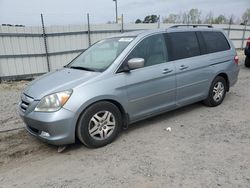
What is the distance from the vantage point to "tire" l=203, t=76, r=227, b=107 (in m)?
5.33

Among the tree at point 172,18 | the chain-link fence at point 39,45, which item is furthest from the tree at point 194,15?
the chain-link fence at point 39,45

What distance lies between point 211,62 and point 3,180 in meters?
4.29

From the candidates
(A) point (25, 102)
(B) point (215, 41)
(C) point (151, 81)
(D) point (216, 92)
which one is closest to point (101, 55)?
(C) point (151, 81)

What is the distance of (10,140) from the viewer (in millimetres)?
4109

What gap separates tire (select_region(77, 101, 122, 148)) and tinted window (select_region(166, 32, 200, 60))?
63.7 inches

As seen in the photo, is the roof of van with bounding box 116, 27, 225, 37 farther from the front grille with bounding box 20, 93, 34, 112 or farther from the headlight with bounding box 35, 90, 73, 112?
the front grille with bounding box 20, 93, 34, 112

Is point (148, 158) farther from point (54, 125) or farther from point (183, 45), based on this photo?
point (183, 45)

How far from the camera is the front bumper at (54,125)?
334 cm

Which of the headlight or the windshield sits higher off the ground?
the windshield

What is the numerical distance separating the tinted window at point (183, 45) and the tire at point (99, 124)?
162 cm

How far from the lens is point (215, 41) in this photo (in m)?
5.36

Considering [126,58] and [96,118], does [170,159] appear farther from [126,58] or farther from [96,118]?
[126,58]

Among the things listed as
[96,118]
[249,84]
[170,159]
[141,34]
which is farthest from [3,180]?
[249,84]

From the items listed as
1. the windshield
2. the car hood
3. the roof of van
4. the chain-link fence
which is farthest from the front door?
the chain-link fence
